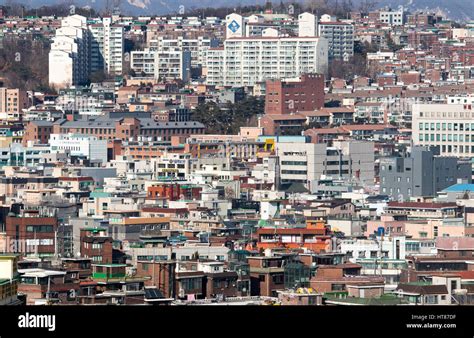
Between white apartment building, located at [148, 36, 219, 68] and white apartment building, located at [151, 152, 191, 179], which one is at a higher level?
white apartment building, located at [148, 36, 219, 68]

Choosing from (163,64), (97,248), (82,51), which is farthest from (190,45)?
(97,248)

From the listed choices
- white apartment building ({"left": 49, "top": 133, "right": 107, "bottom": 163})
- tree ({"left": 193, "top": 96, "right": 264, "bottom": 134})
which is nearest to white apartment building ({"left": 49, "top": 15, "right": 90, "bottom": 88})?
tree ({"left": 193, "top": 96, "right": 264, "bottom": 134})

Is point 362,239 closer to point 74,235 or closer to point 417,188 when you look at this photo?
point 74,235

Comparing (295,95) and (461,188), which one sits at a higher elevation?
(295,95)

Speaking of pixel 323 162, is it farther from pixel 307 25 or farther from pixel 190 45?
pixel 190 45

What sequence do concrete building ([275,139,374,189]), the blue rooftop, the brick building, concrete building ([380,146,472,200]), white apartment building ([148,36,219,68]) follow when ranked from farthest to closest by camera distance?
white apartment building ([148,36,219,68]), concrete building ([275,139,374,189]), concrete building ([380,146,472,200]), the blue rooftop, the brick building

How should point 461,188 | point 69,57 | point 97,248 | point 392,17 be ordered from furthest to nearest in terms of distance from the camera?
point 392,17 < point 69,57 < point 461,188 < point 97,248

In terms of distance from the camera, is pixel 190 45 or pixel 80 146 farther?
pixel 190 45

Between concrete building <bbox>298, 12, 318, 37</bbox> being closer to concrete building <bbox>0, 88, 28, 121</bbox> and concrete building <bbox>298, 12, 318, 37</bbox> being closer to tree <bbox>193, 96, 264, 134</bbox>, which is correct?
tree <bbox>193, 96, 264, 134</bbox>
